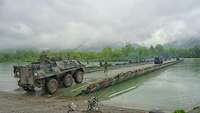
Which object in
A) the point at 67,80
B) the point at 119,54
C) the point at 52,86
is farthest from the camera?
the point at 119,54

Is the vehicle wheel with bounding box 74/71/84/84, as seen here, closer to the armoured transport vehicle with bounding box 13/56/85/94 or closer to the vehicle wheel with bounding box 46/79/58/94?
the armoured transport vehicle with bounding box 13/56/85/94

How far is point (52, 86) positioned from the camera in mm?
16156

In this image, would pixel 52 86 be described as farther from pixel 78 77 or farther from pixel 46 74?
pixel 78 77

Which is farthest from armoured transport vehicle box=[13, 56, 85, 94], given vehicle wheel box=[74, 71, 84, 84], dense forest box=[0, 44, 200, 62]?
dense forest box=[0, 44, 200, 62]

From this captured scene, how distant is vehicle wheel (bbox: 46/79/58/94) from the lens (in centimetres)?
1595

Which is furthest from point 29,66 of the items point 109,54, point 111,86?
point 109,54

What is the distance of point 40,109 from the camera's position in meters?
11.4

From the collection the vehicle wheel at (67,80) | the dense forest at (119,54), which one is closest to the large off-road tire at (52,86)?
the vehicle wheel at (67,80)

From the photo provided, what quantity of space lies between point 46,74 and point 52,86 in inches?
33.8

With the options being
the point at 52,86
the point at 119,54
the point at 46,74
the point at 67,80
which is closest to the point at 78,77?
the point at 67,80

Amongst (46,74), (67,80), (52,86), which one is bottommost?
(52,86)

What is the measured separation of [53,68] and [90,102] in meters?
6.43

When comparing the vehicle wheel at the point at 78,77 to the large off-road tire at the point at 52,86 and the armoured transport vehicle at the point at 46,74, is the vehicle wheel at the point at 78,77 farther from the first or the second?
the large off-road tire at the point at 52,86

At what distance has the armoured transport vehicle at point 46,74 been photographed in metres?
15.6
